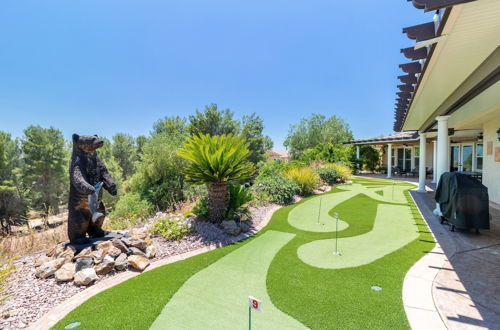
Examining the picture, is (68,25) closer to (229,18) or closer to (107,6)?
(107,6)

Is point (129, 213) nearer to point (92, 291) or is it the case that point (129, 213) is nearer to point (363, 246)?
point (92, 291)

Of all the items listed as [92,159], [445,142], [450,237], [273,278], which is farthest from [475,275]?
[92,159]

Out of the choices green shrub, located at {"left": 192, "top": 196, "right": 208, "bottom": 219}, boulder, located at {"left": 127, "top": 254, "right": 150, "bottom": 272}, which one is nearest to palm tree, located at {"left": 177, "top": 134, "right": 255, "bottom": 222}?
green shrub, located at {"left": 192, "top": 196, "right": 208, "bottom": 219}

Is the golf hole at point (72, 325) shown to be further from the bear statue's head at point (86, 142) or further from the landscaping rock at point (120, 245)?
the bear statue's head at point (86, 142)

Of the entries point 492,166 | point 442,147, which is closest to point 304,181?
point 442,147

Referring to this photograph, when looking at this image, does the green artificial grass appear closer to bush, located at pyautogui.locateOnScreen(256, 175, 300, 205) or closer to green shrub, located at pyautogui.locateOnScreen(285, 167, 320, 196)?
bush, located at pyautogui.locateOnScreen(256, 175, 300, 205)

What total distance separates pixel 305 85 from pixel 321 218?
16.6m

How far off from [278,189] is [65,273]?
7.23 meters

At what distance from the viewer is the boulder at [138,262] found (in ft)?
12.4

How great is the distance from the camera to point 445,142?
22.4 feet

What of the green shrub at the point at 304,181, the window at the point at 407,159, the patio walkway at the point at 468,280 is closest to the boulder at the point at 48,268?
the patio walkway at the point at 468,280

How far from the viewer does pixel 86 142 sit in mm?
4062

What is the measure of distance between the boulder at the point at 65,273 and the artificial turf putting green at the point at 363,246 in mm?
3986

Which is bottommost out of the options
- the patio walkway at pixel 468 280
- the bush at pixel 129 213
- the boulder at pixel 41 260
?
the bush at pixel 129 213
